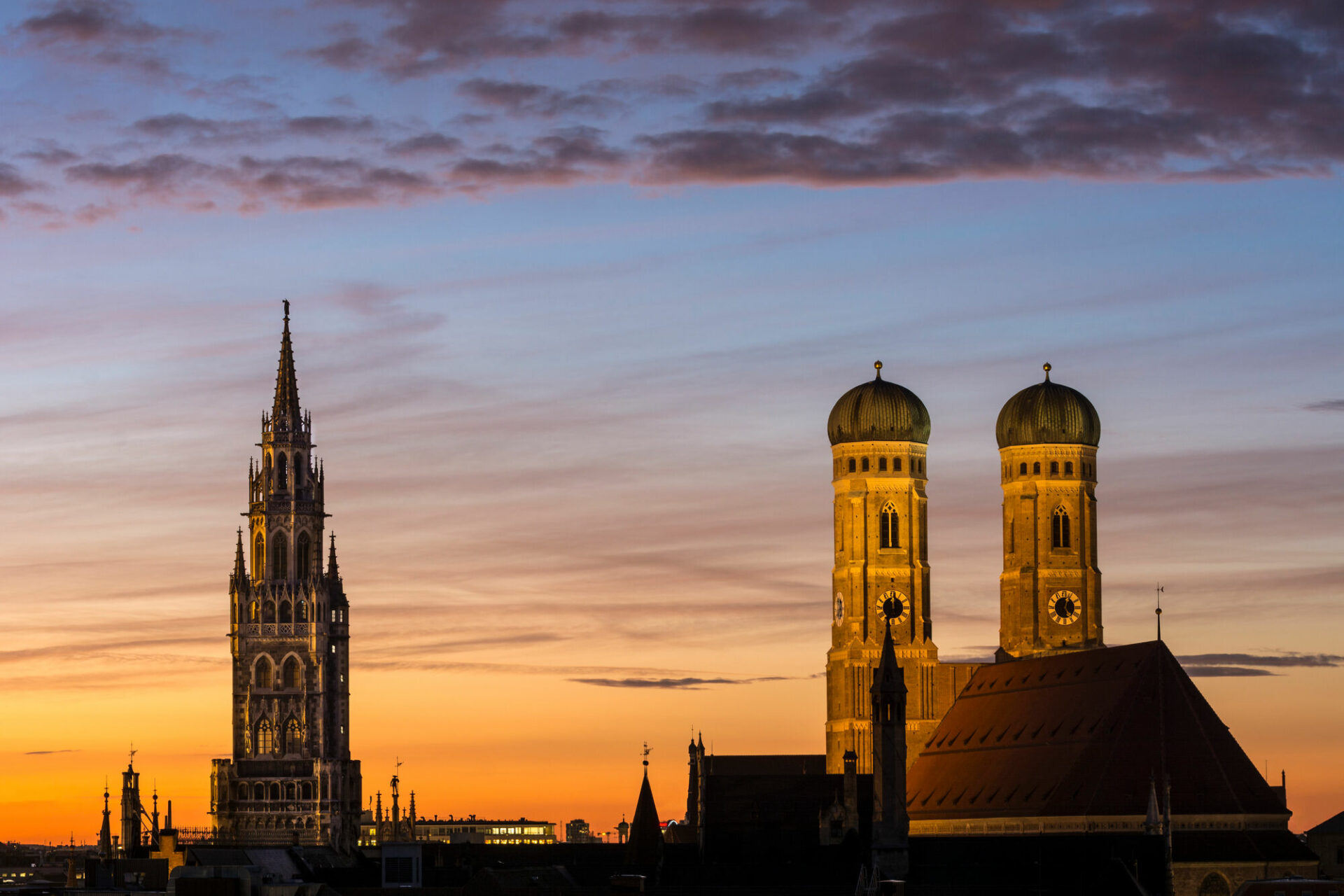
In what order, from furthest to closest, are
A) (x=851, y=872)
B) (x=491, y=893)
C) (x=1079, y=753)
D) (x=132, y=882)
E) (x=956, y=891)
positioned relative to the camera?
(x=1079, y=753) < (x=132, y=882) < (x=851, y=872) < (x=956, y=891) < (x=491, y=893)

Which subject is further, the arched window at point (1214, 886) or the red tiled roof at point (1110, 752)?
the red tiled roof at point (1110, 752)

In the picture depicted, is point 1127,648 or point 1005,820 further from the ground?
point 1127,648

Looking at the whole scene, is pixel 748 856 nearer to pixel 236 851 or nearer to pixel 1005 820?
pixel 1005 820

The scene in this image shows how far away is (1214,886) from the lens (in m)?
167

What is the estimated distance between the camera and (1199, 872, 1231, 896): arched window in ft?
545

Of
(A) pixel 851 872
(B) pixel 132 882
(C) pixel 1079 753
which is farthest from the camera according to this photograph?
(C) pixel 1079 753

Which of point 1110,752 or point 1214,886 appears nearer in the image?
point 1214,886

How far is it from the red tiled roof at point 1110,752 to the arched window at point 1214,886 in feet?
19.4

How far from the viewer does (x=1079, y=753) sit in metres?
184

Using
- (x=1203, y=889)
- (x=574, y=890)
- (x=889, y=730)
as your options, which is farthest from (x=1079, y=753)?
(x=574, y=890)

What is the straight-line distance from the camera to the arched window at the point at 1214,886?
16612cm

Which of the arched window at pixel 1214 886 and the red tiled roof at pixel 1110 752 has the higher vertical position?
the red tiled roof at pixel 1110 752

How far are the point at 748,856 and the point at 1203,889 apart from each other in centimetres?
3441

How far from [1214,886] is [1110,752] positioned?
15.8 m
